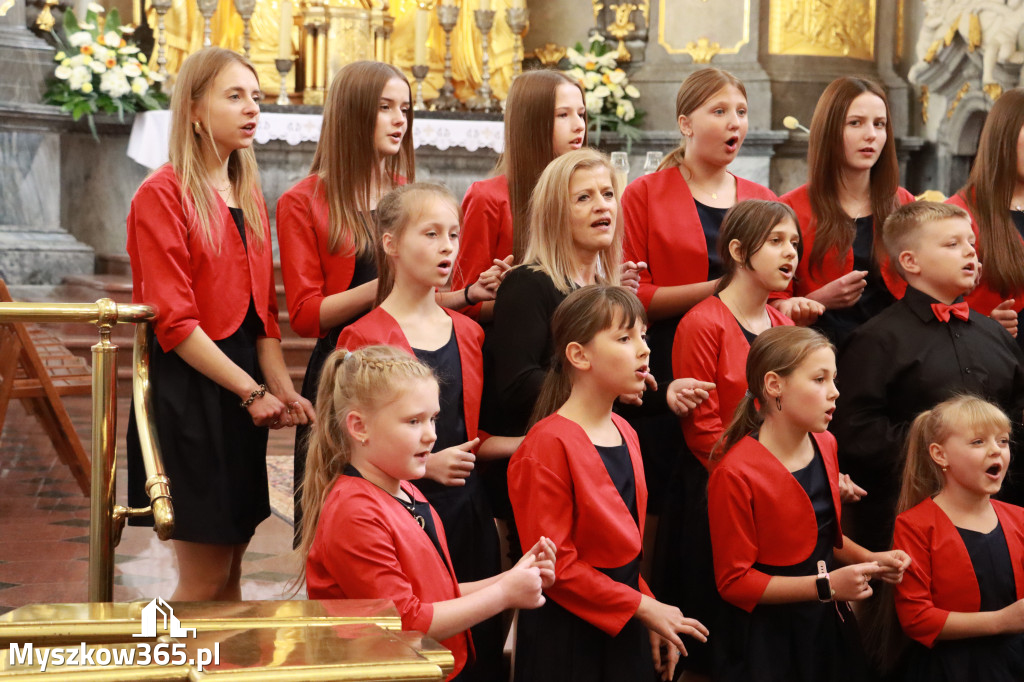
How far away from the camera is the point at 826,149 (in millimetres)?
3330

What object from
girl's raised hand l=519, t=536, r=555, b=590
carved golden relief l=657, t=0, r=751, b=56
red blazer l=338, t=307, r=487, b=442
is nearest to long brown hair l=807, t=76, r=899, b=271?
red blazer l=338, t=307, r=487, b=442

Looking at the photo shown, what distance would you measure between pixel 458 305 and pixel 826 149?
114cm

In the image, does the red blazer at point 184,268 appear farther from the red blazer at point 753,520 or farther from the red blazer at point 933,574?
the red blazer at point 933,574

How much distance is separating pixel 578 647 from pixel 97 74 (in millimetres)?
6668

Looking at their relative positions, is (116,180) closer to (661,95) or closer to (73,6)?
(73,6)

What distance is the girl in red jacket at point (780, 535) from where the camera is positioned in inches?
103

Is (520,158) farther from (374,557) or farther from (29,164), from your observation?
(29,164)

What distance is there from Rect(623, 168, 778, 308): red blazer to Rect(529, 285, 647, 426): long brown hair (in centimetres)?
59

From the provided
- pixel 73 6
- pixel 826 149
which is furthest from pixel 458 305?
pixel 73 6

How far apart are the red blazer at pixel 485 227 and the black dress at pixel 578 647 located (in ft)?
2.89

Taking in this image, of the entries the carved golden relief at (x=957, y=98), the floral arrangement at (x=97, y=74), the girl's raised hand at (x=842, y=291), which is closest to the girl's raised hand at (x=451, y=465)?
the girl's raised hand at (x=842, y=291)

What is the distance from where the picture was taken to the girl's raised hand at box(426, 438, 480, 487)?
2.43 m

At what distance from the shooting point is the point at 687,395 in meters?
2.63

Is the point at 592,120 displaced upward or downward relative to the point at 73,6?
downward
